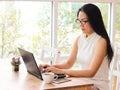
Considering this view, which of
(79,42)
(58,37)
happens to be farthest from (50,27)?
(79,42)

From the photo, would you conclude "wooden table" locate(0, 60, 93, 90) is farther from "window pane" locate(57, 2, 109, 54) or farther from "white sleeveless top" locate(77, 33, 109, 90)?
"window pane" locate(57, 2, 109, 54)

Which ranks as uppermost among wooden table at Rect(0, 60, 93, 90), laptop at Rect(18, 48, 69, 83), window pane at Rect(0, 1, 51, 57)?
window pane at Rect(0, 1, 51, 57)

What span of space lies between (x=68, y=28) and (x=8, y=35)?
2.98ft

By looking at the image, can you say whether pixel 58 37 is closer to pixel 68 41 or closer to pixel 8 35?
pixel 68 41

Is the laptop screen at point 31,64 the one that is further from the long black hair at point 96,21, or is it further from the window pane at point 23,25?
the window pane at point 23,25

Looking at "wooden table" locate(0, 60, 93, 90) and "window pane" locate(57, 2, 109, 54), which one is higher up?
"window pane" locate(57, 2, 109, 54)

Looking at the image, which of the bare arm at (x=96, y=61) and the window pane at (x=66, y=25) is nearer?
the bare arm at (x=96, y=61)

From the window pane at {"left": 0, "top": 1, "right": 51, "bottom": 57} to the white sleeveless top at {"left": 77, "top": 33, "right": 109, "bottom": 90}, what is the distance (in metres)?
1.16

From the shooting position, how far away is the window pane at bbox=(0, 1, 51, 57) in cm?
323

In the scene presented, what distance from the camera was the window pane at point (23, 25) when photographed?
3.23 metres

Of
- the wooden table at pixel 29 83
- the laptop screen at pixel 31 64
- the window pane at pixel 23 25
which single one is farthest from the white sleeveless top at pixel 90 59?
the window pane at pixel 23 25

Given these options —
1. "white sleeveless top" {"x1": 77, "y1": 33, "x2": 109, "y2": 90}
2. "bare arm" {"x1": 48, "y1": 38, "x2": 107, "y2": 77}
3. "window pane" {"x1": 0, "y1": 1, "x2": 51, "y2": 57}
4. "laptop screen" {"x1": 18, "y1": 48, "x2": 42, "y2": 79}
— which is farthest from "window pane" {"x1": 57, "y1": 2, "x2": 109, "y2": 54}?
"laptop screen" {"x1": 18, "y1": 48, "x2": 42, "y2": 79}

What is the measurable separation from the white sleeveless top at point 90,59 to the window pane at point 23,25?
3.80 ft

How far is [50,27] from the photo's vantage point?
11.6ft
